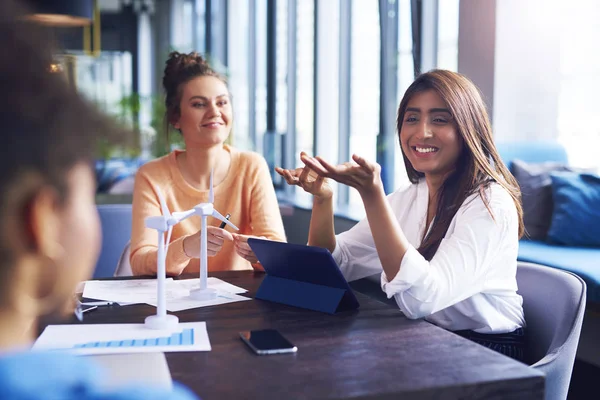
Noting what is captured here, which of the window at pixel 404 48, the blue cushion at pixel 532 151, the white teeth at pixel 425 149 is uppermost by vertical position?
the window at pixel 404 48

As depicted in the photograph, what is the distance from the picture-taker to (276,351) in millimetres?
1140

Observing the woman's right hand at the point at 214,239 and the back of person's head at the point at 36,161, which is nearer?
the back of person's head at the point at 36,161

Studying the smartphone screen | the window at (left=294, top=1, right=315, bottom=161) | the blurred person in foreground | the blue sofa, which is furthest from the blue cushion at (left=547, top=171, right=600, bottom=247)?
the blurred person in foreground

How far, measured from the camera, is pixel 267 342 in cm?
119

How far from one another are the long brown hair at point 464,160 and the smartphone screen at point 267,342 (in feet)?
2.11

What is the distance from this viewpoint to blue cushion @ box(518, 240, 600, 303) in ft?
8.50

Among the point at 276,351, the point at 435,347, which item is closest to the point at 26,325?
the point at 276,351

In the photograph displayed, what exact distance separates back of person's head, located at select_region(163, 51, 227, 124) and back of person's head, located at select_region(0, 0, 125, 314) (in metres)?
2.00

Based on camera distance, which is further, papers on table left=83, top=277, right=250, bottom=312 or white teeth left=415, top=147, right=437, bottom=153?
white teeth left=415, top=147, right=437, bottom=153

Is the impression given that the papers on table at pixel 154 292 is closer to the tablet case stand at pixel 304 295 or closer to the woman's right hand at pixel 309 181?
the tablet case stand at pixel 304 295

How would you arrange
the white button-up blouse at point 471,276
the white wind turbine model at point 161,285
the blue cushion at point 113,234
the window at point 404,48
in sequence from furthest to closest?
the window at point 404,48 < the blue cushion at point 113,234 < the white button-up blouse at point 471,276 < the white wind turbine model at point 161,285

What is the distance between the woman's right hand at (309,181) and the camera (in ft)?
5.85

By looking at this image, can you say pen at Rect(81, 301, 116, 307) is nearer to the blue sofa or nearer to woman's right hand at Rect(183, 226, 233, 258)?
woman's right hand at Rect(183, 226, 233, 258)

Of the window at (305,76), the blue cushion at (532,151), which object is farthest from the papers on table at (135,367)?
the window at (305,76)
